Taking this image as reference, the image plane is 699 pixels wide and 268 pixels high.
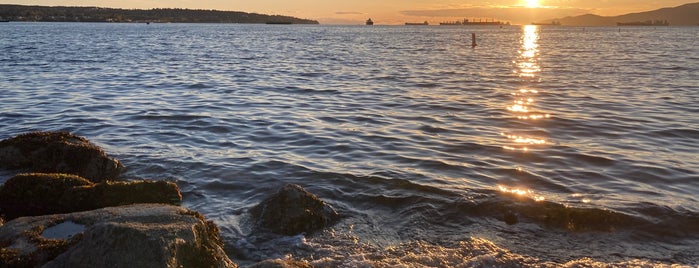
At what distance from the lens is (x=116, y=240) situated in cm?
507

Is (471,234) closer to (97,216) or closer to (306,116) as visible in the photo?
(97,216)

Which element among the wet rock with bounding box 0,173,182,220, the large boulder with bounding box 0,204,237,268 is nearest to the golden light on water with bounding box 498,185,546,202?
the large boulder with bounding box 0,204,237,268

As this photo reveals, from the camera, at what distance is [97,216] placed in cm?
630

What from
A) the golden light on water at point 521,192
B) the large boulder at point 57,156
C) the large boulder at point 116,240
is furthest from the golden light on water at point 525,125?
the large boulder at point 57,156

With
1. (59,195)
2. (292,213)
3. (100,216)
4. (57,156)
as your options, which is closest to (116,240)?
(100,216)

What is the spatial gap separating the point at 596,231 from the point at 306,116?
477 inches

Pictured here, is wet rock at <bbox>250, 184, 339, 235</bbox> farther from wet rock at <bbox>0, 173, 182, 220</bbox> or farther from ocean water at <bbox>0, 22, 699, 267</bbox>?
wet rock at <bbox>0, 173, 182, 220</bbox>

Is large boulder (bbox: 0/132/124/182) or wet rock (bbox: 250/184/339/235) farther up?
large boulder (bbox: 0/132/124/182)

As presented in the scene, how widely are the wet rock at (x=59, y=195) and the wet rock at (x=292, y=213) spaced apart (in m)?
1.65

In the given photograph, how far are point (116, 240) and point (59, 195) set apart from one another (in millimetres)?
3267

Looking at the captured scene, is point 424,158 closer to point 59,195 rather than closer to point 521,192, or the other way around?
point 521,192

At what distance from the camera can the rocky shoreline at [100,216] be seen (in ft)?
16.8

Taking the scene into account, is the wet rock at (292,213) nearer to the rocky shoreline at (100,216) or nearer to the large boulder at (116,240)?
the rocky shoreline at (100,216)

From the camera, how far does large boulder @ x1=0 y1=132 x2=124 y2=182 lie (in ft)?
34.1
